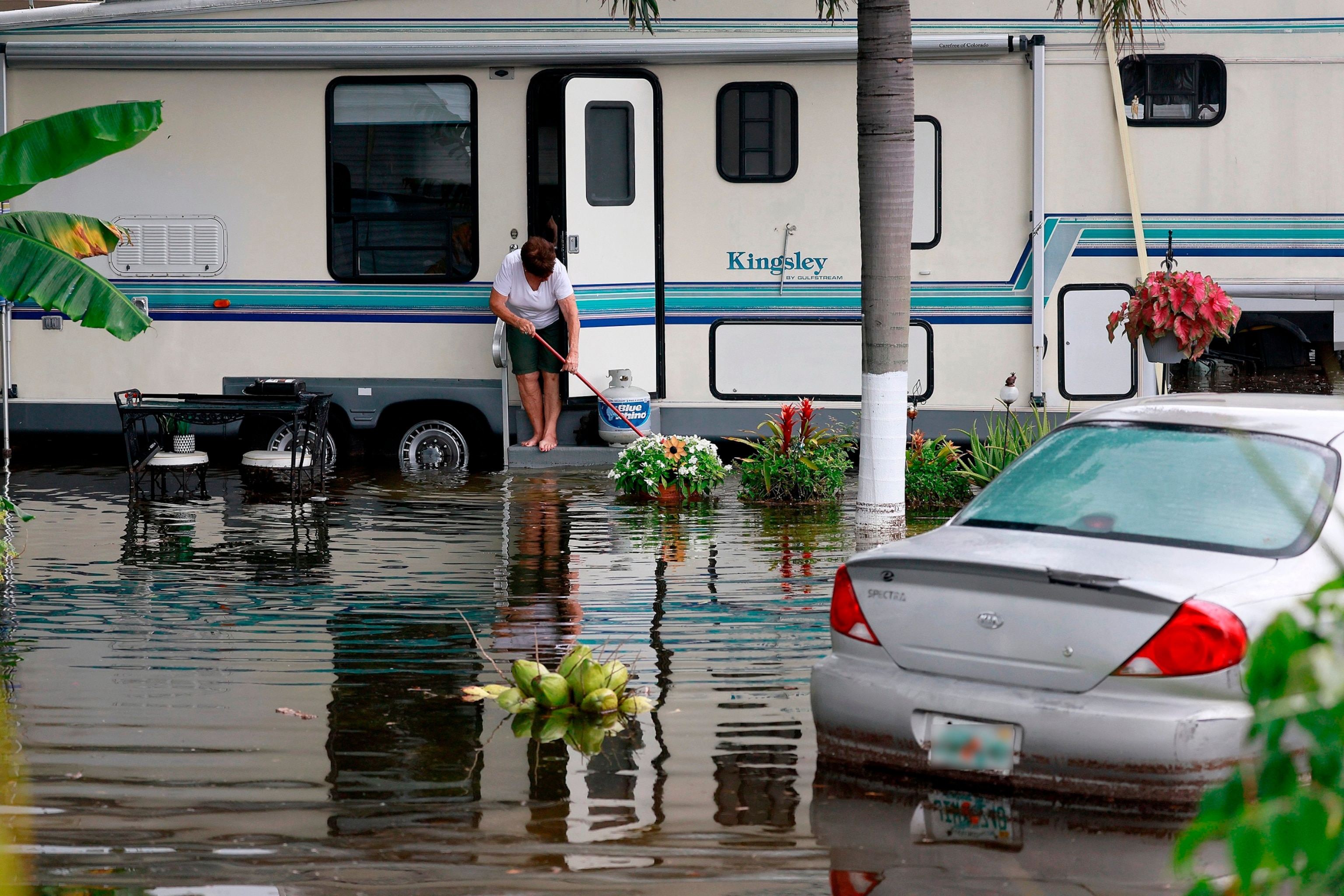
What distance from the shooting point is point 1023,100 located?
1129 cm

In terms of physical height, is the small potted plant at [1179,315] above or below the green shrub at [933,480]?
above

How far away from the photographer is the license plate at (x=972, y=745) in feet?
15.2

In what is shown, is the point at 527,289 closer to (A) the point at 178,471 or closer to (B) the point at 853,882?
(A) the point at 178,471

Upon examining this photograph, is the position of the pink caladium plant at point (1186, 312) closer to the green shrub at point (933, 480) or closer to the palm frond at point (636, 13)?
the green shrub at point (933, 480)

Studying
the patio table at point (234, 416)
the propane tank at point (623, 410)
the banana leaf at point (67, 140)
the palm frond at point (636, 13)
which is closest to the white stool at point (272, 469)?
the patio table at point (234, 416)

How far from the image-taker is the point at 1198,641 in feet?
14.4

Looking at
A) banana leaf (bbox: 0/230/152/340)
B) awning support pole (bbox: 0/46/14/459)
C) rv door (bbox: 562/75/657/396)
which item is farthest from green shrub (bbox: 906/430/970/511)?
awning support pole (bbox: 0/46/14/459)

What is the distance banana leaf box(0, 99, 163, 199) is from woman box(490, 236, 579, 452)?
3.99 metres

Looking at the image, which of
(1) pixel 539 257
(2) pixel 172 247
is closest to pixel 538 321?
(1) pixel 539 257

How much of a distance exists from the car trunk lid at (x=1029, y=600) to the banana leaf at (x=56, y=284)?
4.90 m

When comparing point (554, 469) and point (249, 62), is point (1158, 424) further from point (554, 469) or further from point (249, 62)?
point (249, 62)

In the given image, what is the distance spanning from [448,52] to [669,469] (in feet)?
11.9

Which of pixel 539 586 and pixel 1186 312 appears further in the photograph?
pixel 1186 312

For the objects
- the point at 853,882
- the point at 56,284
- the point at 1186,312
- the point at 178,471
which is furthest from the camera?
the point at 178,471
